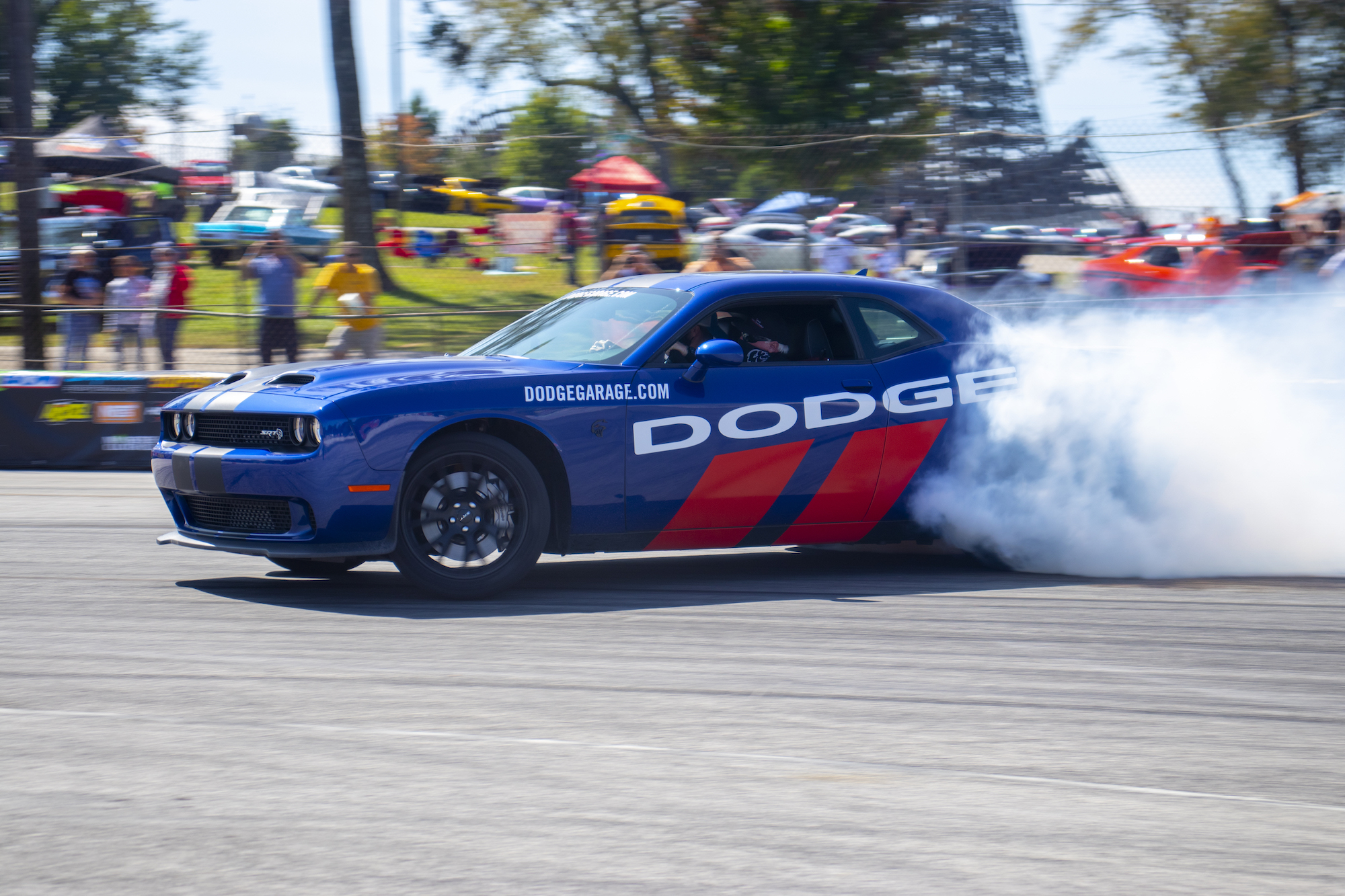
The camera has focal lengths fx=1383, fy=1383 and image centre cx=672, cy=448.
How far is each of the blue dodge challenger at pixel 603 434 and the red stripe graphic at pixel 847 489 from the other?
11mm

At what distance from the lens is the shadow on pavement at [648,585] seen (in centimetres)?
597

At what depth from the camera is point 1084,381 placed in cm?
710

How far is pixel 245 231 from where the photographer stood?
14664 mm

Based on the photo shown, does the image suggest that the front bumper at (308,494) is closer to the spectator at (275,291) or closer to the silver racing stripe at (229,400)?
the silver racing stripe at (229,400)

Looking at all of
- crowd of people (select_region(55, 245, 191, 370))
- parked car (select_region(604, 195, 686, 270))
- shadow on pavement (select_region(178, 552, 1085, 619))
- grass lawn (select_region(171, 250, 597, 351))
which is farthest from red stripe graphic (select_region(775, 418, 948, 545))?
crowd of people (select_region(55, 245, 191, 370))

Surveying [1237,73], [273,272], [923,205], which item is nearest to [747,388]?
[923,205]

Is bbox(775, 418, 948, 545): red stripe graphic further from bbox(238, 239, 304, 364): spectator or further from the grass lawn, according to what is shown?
bbox(238, 239, 304, 364): spectator

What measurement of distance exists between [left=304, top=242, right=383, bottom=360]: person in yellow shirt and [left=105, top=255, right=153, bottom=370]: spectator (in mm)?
1775

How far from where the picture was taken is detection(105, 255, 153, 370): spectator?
13500 millimetres

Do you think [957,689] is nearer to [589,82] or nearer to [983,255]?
[983,255]

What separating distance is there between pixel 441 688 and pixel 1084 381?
13.1ft

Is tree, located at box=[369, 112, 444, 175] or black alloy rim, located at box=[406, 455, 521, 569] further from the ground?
tree, located at box=[369, 112, 444, 175]

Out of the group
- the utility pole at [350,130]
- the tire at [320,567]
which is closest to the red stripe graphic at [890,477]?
the tire at [320,567]

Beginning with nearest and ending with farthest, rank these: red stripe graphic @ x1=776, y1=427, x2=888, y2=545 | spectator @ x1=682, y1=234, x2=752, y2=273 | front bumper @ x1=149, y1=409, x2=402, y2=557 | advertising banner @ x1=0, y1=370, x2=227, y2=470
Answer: front bumper @ x1=149, y1=409, x2=402, y2=557, red stripe graphic @ x1=776, y1=427, x2=888, y2=545, advertising banner @ x1=0, y1=370, x2=227, y2=470, spectator @ x1=682, y1=234, x2=752, y2=273
